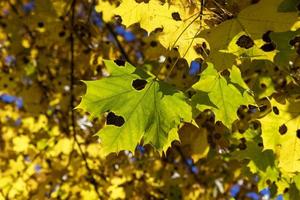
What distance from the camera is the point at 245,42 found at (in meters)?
1.89

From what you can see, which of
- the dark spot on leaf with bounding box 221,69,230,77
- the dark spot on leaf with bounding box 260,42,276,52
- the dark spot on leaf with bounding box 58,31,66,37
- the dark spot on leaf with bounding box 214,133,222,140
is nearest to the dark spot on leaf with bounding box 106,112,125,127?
the dark spot on leaf with bounding box 221,69,230,77

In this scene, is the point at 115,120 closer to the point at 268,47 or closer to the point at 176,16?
the point at 176,16

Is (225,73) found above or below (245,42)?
below

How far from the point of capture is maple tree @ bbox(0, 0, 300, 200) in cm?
190

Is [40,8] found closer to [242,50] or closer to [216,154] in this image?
[216,154]

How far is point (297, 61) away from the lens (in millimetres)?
2297

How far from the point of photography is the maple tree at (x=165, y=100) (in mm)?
1903

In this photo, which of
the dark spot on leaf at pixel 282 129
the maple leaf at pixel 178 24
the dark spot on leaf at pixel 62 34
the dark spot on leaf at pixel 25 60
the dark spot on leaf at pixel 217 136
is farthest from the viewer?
the dark spot on leaf at pixel 25 60

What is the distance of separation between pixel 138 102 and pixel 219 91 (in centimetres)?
37

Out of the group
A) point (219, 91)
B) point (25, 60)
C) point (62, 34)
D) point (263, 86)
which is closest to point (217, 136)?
point (263, 86)

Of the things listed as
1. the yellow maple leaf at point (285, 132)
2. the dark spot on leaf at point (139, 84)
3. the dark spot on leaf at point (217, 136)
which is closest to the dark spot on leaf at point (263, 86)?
the dark spot on leaf at point (217, 136)

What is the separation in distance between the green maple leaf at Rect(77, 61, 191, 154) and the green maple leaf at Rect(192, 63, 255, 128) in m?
0.17

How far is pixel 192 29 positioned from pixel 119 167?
320cm

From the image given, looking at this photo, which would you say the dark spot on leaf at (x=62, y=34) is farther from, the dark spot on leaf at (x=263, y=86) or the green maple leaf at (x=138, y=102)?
the green maple leaf at (x=138, y=102)
